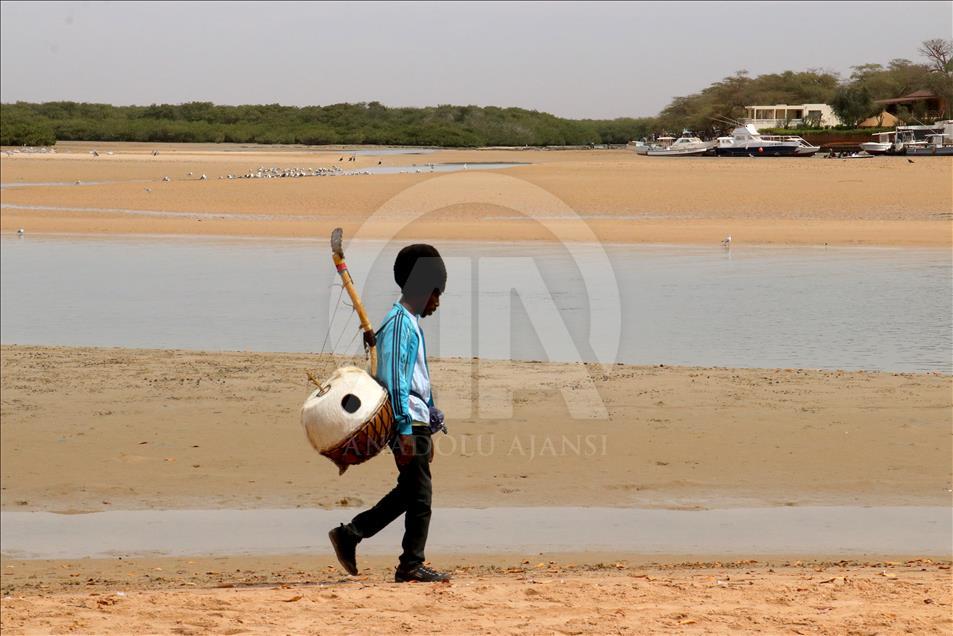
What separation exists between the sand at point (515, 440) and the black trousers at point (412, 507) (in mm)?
1849

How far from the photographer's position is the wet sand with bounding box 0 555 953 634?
5.11 metres

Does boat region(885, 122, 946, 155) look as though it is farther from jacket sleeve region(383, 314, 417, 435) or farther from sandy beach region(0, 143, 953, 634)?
jacket sleeve region(383, 314, 417, 435)

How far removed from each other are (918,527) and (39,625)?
189 inches

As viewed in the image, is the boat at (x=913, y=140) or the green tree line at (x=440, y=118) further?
the green tree line at (x=440, y=118)

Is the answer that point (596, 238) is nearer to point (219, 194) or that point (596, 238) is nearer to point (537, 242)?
point (537, 242)

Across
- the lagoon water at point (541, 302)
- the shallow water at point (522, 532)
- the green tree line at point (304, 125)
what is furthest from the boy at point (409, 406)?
the green tree line at point (304, 125)

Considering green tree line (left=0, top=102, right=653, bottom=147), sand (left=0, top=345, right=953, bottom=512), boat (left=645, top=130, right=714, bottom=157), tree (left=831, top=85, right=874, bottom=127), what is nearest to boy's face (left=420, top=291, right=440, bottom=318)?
sand (left=0, top=345, right=953, bottom=512)

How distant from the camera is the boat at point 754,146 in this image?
6750 cm

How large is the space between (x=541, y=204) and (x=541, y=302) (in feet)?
58.8

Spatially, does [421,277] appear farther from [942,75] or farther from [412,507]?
[942,75]

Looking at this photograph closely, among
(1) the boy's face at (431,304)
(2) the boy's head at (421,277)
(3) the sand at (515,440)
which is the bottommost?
(3) the sand at (515,440)

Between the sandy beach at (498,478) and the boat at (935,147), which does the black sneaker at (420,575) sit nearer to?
the sandy beach at (498,478)

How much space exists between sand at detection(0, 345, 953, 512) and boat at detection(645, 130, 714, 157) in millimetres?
65323

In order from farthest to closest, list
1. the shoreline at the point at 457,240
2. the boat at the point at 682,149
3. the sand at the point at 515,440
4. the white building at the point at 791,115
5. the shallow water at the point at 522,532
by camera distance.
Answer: the white building at the point at 791,115, the boat at the point at 682,149, the shoreline at the point at 457,240, the sand at the point at 515,440, the shallow water at the point at 522,532
